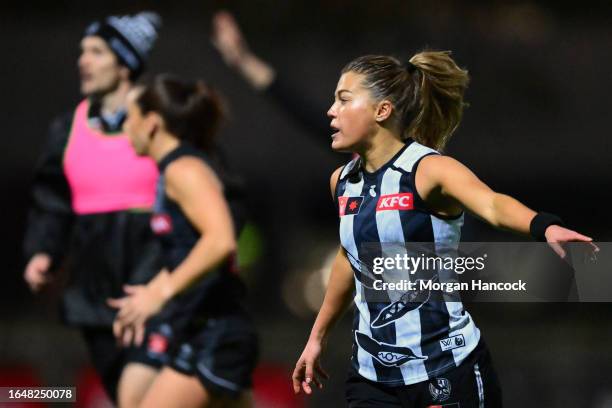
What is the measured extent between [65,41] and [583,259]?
5.61 metres

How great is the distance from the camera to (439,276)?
3.25 m

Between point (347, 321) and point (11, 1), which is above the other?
point (11, 1)

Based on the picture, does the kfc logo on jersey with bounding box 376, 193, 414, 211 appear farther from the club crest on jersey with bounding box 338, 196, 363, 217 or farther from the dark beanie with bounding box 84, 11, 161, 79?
the dark beanie with bounding box 84, 11, 161, 79

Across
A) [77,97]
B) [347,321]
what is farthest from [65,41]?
[347,321]

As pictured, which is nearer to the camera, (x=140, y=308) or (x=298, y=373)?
(x=298, y=373)

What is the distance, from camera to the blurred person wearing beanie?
5535mm

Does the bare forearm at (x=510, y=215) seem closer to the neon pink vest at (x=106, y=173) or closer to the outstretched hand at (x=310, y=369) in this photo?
the outstretched hand at (x=310, y=369)

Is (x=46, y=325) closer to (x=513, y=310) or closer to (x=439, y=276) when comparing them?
(x=513, y=310)

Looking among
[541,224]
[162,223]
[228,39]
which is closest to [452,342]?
[541,224]

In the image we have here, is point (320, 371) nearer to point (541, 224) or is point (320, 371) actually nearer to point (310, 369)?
point (310, 369)

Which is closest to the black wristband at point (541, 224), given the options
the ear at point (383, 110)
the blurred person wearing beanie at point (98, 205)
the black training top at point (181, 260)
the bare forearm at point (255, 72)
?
the ear at point (383, 110)

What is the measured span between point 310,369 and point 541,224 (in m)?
1.10

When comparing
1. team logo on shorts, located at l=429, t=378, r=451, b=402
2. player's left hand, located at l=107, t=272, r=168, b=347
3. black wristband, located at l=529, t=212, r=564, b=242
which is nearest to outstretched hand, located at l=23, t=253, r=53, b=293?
player's left hand, located at l=107, t=272, r=168, b=347

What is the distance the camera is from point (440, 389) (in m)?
3.24
